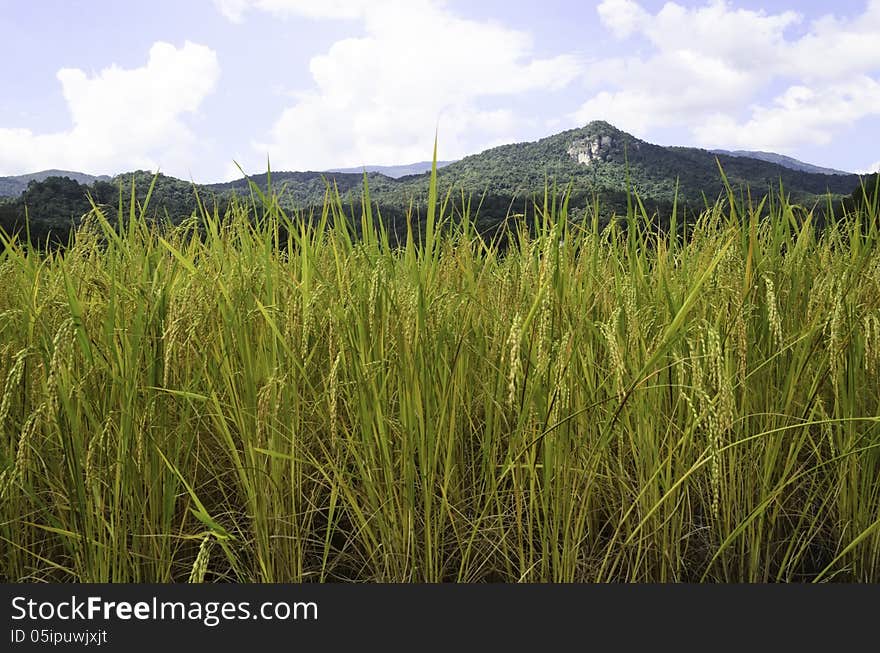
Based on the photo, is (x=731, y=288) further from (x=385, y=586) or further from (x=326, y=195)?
(x=326, y=195)

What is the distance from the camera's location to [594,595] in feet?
5.85

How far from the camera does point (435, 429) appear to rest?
6.31ft

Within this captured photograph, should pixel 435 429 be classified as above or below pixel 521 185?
below

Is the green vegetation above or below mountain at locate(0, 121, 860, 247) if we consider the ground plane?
below

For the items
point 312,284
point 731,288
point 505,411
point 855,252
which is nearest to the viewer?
point 731,288

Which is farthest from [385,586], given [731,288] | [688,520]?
[731,288]

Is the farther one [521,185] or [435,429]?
[521,185]

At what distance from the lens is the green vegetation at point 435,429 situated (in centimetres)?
181

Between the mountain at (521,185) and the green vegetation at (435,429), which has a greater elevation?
the mountain at (521,185)

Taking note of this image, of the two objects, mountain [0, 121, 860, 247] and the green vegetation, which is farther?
mountain [0, 121, 860, 247]

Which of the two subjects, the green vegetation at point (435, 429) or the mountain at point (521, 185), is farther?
the mountain at point (521, 185)

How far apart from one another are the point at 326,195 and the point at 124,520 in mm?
1521

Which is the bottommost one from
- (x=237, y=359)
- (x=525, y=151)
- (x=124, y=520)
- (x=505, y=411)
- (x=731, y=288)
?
(x=124, y=520)

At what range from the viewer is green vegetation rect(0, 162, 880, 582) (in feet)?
5.95
